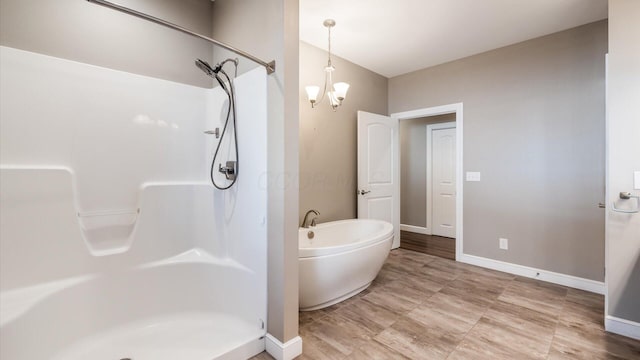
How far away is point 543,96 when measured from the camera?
2910 mm

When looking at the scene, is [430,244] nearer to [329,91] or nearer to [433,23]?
[329,91]

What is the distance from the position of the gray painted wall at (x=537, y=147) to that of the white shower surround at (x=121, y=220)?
9.18ft

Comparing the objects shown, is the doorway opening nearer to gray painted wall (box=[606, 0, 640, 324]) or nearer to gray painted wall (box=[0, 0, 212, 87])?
gray painted wall (box=[606, 0, 640, 324])

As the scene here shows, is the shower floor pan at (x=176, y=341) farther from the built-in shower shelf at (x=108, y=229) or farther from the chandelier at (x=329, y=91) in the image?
the chandelier at (x=329, y=91)

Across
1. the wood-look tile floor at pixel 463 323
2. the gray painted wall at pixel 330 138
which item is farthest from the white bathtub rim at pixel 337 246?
the wood-look tile floor at pixel 463 323

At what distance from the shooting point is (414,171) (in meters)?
5.37

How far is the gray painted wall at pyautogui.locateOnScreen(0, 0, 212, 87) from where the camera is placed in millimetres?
1712

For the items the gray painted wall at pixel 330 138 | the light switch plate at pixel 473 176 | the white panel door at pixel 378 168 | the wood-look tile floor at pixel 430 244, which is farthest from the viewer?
the wood-look tile floor at pixel 430 244

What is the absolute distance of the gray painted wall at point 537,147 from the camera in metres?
2.65

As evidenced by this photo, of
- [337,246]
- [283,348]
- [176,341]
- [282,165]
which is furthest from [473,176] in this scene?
[176,341]

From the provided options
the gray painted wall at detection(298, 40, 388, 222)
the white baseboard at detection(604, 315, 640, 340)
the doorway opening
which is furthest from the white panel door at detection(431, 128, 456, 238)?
the white baseboard at detection(604, 315, 640, 340)

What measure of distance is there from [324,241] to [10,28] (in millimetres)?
2868

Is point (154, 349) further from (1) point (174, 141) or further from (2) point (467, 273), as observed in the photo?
(2) point (467, 273)

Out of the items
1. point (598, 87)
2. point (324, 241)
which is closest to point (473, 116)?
point (598, 87)
